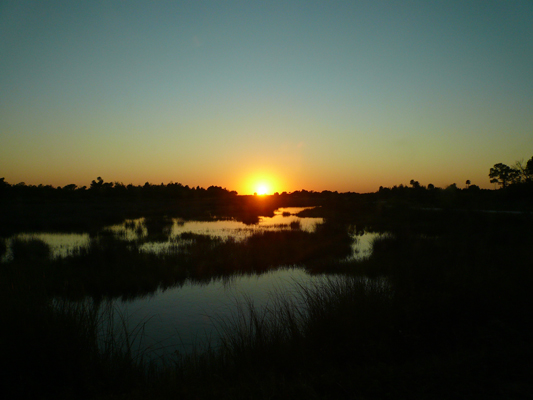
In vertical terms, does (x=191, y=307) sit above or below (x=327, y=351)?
below

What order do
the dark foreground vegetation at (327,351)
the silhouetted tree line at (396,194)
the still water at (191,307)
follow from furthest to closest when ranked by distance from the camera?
the silhouetted tree line at (396,194) → the still water at (191,307) → the dark foreground vegetation at (327,351)

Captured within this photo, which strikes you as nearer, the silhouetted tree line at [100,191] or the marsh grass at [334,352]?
the marsh grass at [334,352]

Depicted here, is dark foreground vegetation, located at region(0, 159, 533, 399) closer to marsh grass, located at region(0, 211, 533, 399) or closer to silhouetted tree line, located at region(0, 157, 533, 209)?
marsh grass, located at region(0, 211, 533, 399)

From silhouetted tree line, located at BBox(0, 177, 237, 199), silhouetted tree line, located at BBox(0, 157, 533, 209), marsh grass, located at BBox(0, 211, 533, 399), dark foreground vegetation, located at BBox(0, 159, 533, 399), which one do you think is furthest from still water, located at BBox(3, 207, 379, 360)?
silhouetted tree line, located at BBox(0, 177, 237, 199)

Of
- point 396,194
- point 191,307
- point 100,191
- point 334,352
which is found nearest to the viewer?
point 334,352

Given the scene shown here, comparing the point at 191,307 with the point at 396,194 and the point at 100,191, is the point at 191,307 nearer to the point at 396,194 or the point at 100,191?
the point at 396,194

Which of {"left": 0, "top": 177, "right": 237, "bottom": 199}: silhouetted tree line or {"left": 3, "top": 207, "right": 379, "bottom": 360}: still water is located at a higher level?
{"left": 0, "top": 177, "right": 237, "bottom": 199}: silhouetted tree line

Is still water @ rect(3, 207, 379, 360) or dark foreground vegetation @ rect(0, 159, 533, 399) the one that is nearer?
dark foreground vegetation @ rect(0, 159, 533, 399)

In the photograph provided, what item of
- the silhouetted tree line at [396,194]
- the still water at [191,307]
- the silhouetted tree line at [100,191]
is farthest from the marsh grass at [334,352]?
the silhouetted tree line at [100,191]

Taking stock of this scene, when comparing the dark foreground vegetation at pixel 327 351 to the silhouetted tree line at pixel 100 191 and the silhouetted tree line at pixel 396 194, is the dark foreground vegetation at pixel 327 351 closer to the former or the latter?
the silhouetted tree line at pixel 396 194

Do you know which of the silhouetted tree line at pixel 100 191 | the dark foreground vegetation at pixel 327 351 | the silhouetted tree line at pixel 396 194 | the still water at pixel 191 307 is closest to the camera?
the dark foreground vegetation at pixel 327 351

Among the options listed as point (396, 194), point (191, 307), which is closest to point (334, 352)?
point (191, 307)

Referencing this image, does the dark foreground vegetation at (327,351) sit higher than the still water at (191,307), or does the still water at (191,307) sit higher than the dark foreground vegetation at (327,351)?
the dark foreground vegetation at (327,351)

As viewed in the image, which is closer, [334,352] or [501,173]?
[334,352]
